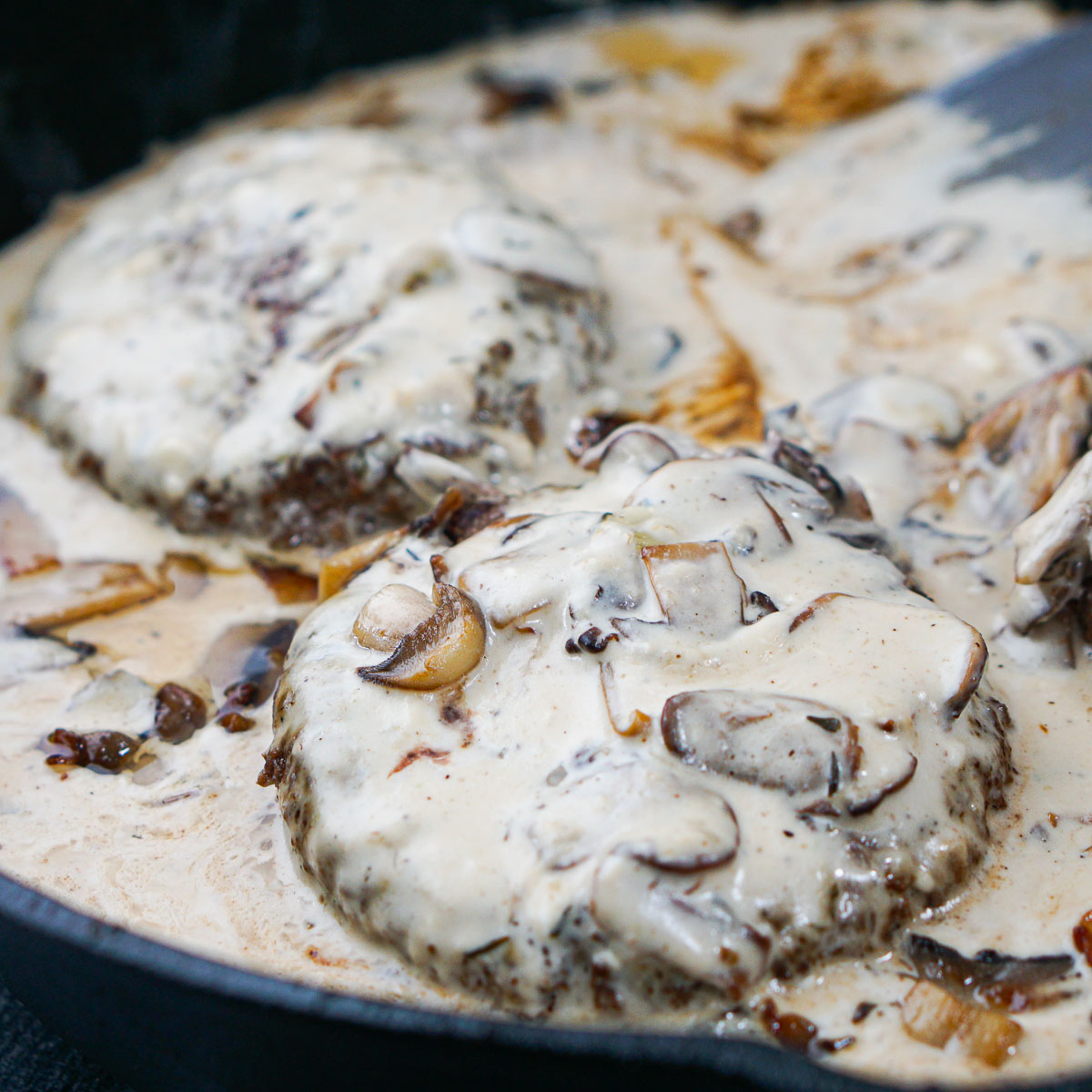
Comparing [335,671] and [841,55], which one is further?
[841,55]

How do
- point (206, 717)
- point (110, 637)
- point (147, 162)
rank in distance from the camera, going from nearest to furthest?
point (206, 717) → point (110, 637) → point (147, 162)

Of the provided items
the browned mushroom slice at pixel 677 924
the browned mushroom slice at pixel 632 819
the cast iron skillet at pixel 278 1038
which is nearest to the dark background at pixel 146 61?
the cast iron skillet at pixel 278 1038

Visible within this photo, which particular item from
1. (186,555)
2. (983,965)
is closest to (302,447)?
(186,555)

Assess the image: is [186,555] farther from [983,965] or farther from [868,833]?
[983,965]

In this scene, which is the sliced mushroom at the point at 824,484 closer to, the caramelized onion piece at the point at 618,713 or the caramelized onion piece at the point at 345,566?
the caramelized onion piece at the point at 618,713

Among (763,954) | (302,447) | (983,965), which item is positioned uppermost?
(302,447)
